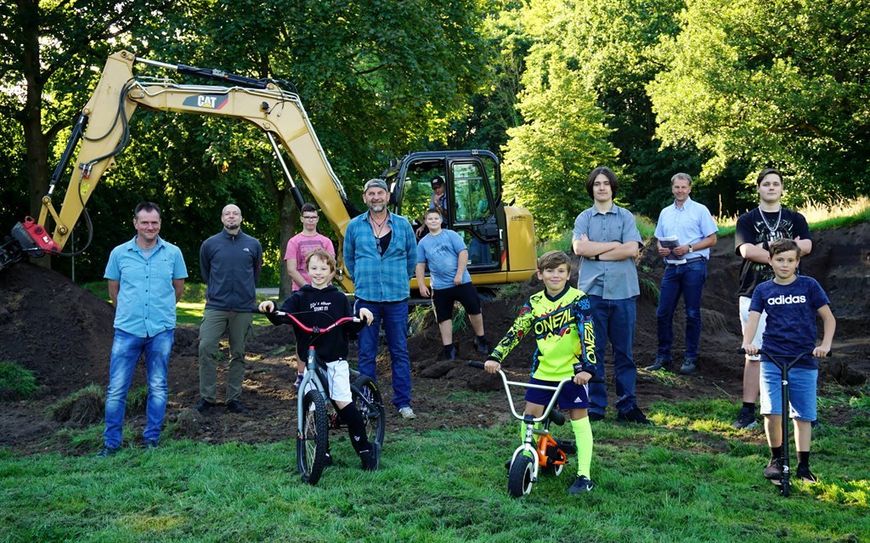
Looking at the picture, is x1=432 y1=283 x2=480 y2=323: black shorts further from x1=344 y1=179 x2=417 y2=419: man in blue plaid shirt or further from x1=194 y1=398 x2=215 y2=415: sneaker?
x1=194 y1=398 x2=215 y2=415: sneaker

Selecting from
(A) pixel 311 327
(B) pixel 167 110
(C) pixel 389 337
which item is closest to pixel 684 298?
(C) pixel 389 337

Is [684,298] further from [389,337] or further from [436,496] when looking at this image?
[436,496]

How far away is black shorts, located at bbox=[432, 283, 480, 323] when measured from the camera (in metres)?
10.4

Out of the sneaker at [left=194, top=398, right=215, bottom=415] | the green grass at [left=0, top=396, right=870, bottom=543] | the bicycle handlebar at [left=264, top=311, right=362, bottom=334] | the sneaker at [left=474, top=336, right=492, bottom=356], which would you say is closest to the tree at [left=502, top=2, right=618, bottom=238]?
the sneaker at [left=474, top=336, right=492, bottom=356]

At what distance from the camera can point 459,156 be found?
1238 centimetres

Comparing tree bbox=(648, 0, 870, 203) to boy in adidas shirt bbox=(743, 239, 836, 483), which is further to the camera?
tree bbox=(648, 0, 870, 203)

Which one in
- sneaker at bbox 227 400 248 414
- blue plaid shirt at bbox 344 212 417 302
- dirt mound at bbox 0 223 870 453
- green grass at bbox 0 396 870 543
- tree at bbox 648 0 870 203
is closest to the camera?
green grass at bbox 0 396 870 543

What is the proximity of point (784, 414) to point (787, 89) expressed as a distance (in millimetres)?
22424

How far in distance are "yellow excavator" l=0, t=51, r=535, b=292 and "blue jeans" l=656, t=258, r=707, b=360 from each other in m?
3.42

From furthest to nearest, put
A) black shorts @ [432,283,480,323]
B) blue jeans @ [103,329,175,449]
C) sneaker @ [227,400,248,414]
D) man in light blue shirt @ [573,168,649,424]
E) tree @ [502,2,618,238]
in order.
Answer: tree @ [502,2,618,238] → black shorts @ [432,283,480,323] → sneaker @ [227,400,248,414] → man in light blue shirt @ [573,168,649,424] → blue jeans @ [103,329,175,449]

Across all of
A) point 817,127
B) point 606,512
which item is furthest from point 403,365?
point 817,127

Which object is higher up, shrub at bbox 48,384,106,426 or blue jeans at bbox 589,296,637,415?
blue jeans at bbox 589,296,637,415

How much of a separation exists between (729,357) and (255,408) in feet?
18.4

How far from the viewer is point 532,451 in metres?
5.27
